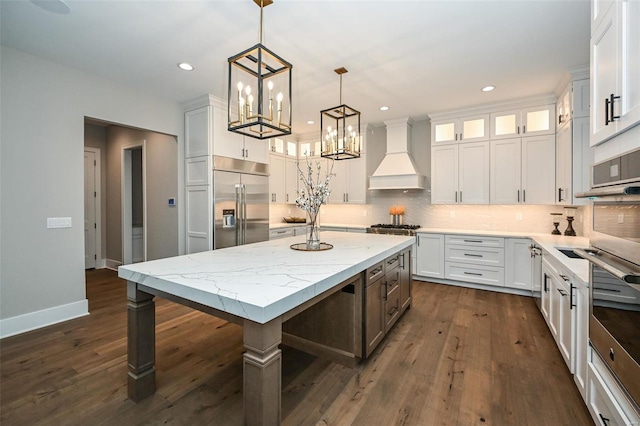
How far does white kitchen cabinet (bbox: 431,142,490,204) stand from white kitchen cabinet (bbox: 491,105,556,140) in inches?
11.5

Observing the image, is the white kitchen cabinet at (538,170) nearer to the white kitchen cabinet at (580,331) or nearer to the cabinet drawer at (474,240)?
the cabinet drawer at (474,240)

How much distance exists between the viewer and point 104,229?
5883 mm

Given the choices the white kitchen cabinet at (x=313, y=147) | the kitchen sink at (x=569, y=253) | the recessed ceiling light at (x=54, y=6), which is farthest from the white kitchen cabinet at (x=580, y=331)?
the white kitchen cabinet at (x=313, y=147)

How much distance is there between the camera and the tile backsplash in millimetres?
4395

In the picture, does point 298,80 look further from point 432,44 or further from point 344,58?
point 432,44

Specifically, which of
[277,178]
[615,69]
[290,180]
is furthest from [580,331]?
[290,180]

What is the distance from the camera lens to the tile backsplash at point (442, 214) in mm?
4395

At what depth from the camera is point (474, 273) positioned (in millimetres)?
4375

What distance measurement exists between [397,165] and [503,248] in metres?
2.09

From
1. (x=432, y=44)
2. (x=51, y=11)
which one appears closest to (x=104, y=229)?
(x=51, y=11)

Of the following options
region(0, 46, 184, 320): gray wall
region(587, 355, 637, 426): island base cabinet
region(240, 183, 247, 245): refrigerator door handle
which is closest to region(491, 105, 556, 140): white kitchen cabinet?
region(587, 355, 637, 426): island base cabinet

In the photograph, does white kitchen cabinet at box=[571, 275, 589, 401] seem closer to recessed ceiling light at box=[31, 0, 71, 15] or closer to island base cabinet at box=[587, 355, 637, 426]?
island base cabinet at box=[587, 355, 637, 426]

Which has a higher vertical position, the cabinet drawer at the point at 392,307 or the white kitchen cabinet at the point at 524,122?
the white kitchen cabinet at the point at 524,122

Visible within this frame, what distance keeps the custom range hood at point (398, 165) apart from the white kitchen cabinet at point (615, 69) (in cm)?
334
